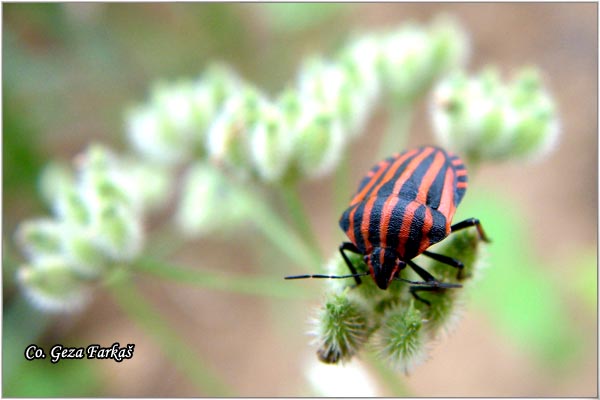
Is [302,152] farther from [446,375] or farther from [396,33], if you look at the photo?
[446,375]

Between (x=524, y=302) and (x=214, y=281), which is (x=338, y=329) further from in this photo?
(x=524, y=302)

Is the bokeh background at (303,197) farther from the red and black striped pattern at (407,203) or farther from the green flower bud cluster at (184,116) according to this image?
the red and black striped pattern at (407,203)

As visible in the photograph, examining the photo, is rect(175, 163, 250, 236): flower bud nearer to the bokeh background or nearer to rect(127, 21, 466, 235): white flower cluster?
rect(127, 21, 466, 235): white flower cluster

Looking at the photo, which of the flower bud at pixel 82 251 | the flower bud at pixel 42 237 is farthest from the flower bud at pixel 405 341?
the flower bud at pixel 42 237

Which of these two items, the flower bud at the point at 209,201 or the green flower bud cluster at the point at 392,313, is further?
the flower bud at the point at 209,201

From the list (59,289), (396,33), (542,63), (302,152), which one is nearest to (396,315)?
(302,152)

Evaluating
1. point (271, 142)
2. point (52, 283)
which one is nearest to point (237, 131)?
point (271, 142)
